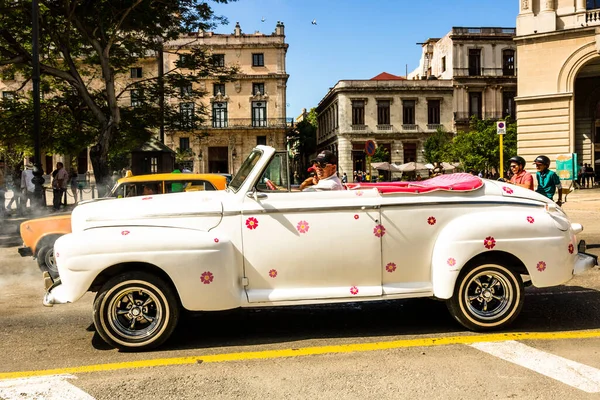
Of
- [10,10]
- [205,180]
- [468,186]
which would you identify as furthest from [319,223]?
[10,10]

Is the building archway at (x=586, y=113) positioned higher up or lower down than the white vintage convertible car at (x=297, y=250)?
higher up

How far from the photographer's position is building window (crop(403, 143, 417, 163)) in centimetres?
5994

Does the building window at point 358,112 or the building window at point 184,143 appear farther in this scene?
the building window at point 184,143

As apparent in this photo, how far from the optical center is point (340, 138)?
5991 cm

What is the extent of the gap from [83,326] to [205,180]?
412 cm

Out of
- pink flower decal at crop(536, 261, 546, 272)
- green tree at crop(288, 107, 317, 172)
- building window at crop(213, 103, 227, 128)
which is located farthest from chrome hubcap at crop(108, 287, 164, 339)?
green tree at crop(288, 107, 317, 172)

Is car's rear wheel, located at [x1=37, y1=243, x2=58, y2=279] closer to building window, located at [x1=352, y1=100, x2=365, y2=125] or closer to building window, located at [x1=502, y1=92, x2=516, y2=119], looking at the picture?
building window, located at [x1=352, y1=100, x2=365, y2=125]

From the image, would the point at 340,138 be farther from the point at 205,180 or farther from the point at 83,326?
the point at 83,326

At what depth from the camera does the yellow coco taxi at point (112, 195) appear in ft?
26.1

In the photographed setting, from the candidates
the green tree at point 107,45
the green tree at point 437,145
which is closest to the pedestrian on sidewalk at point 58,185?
the green tree at point 107,45

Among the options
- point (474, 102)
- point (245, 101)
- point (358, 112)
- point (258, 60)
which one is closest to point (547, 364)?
point (358, 112)

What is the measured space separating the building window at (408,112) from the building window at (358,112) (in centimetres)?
448

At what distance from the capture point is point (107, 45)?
17922 mm

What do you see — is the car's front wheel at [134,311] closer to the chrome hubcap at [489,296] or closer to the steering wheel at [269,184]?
the steering wheel at [269,184]
